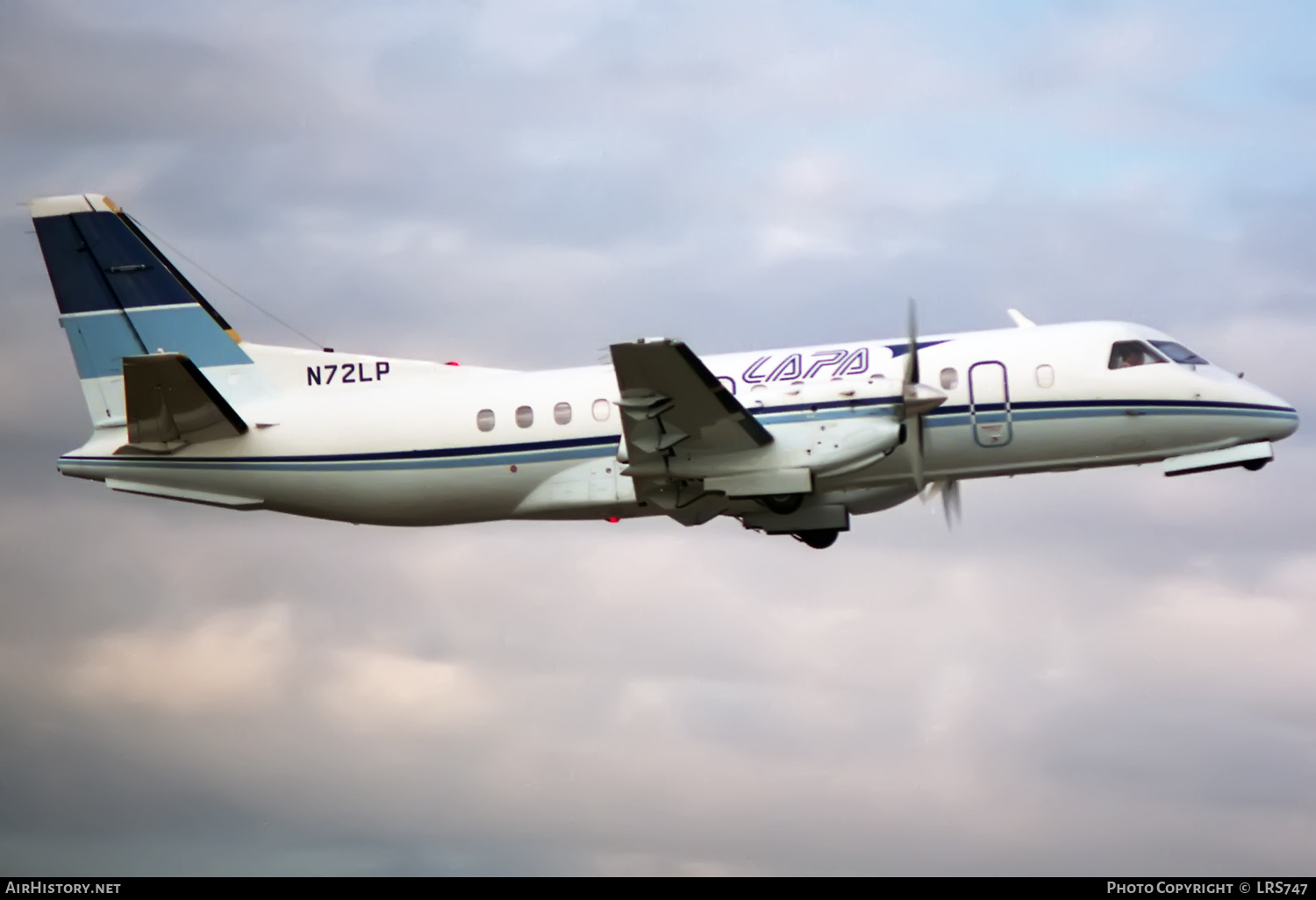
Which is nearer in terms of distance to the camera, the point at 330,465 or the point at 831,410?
the point at 831,410

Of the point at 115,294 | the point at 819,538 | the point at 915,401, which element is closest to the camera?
the point at 915,401

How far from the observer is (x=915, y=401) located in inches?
936

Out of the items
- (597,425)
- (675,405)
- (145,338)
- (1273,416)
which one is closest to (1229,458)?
(1273,416)

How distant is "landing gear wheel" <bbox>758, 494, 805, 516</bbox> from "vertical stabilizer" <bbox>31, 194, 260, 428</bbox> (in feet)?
29.1

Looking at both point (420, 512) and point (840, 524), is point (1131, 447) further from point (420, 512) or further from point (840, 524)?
point (420, 512)

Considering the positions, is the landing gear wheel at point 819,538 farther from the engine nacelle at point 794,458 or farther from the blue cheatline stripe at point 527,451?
the blue cheatline stripe at point 527,451

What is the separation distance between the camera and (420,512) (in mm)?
26359

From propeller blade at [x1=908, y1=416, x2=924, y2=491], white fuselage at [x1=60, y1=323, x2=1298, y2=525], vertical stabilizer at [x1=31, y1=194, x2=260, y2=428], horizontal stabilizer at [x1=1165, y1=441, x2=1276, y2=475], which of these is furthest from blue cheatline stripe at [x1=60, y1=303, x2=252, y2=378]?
horizontal stabilizer at [x1=1165, y1=441, x2=1276, y2=475]

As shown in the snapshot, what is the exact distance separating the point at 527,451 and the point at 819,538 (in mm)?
4982

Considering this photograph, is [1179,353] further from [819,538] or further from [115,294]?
[115,294]

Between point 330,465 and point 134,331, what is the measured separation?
4.59 metres

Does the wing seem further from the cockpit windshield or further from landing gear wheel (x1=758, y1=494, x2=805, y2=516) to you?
the cockpit windshield

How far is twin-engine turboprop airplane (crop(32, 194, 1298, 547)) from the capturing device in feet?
79.8
